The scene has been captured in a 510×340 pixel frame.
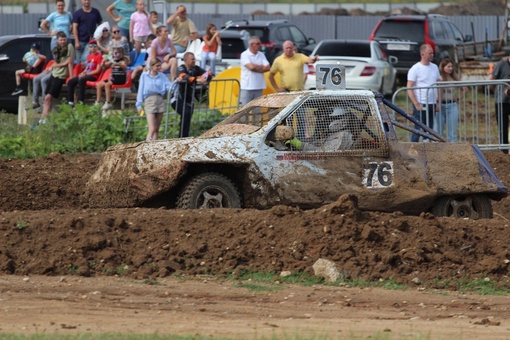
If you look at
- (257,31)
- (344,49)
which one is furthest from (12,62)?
(344,49)

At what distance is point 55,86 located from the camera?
74.3 feet

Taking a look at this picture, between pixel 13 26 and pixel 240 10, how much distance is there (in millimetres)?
12087

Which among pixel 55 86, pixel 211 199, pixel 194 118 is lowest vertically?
pixel 211 199

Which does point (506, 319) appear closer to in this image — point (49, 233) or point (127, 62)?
point (49, 233)

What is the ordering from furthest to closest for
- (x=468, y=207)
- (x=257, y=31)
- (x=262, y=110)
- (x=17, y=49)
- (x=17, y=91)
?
(x=257, y=31) < (x=17, y=49) < (x=17, y=91) < (x=468, y=207) < (x=262, y=110)

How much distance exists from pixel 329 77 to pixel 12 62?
12755mm

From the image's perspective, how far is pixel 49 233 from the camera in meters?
11.6

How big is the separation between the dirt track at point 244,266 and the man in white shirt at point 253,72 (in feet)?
26.8

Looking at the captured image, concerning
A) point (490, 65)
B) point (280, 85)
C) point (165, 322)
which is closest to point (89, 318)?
point (165, 322)

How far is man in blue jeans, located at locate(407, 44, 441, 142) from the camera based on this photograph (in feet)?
62.6

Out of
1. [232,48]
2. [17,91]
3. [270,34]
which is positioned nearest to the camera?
[17,91]

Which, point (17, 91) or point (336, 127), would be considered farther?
point (17, 91)

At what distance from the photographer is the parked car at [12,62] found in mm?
25172

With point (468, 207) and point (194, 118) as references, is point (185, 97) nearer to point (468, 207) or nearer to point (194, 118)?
point (194, 118)
